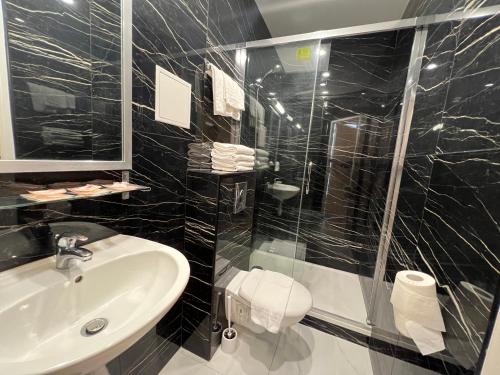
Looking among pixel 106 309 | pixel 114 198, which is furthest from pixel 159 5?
pixel 106 309

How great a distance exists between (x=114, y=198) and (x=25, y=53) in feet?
1.92

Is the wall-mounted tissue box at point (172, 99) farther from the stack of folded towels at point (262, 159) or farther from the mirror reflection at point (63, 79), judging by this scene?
the stack of folded towels at point (262, 159)

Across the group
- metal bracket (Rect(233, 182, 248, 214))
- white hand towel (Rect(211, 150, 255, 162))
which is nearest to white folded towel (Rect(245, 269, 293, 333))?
metal bracket (Rect(233, 182, 248, 214))

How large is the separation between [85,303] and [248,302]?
92cm

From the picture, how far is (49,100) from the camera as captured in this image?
0.76 m

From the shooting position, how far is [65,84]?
0.80 meters

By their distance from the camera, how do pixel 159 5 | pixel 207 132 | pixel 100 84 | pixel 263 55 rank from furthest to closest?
pixel 263 55 < pixel 207 132 < pixel 159 5 < pixel 100 84

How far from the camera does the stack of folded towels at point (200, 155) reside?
136 cm

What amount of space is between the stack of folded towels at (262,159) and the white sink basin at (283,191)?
0.27 meters

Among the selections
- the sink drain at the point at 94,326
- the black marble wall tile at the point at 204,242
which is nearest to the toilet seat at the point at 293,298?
the black marble wall tile at the point at 204,242

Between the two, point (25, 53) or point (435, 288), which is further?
point (435, 288)

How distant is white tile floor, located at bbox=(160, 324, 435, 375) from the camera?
1.33m

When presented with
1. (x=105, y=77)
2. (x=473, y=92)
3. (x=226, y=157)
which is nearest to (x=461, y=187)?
(x=473, y=92)

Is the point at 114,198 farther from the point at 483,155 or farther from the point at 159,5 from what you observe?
the point at 483,155
